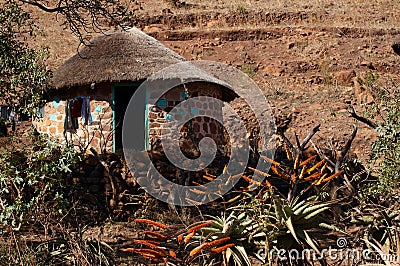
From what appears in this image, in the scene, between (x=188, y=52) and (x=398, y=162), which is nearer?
(x=398, y=162)

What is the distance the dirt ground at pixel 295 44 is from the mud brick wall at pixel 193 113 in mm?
2997

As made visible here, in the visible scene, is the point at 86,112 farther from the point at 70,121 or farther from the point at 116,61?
the point at 116,61

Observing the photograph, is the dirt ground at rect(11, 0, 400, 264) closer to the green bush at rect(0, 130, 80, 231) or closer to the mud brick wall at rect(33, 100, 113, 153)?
the mud brick wall at rect(33, 100, 113, 153)

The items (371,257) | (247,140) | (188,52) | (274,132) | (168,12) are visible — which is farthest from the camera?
(168,12)

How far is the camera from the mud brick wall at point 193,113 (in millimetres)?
10484

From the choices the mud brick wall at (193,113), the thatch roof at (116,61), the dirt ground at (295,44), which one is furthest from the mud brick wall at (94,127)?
the dirt ground at (295,44)

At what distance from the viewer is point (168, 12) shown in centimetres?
2738

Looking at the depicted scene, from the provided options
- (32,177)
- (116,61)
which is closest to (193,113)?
(116,61)

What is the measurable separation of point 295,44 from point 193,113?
13.5 meters

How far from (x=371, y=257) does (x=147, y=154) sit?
564cm

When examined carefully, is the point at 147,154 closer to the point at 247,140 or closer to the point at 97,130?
the point at 97,130

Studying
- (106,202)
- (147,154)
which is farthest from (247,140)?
(106,202)

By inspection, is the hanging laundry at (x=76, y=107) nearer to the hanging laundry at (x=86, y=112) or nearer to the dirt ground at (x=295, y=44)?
the hanging laundry at (x=86, y=112)

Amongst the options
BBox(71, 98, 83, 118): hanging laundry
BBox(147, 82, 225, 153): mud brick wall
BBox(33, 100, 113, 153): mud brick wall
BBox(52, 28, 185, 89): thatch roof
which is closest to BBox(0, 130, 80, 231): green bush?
BBox(33, 100, 113, 153): mud brick wall
